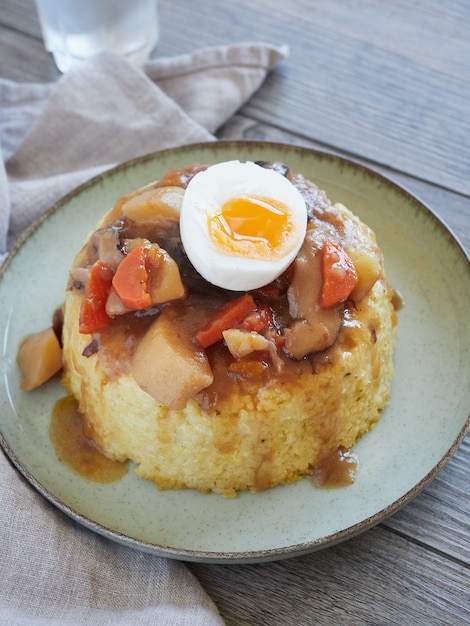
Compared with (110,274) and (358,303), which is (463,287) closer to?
(358,303)

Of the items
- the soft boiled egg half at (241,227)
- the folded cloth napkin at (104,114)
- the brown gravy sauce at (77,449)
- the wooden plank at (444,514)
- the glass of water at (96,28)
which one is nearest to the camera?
the soft boiled egg half at (241,227)

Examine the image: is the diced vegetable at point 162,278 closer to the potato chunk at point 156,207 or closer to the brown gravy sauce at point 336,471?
the potato chunk at point 156,207

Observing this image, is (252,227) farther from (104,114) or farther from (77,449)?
(104,114)

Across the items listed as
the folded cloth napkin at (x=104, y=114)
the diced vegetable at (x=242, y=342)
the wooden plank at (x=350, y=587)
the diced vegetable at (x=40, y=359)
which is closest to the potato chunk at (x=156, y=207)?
the diced vegetable at (x=242, y=342)

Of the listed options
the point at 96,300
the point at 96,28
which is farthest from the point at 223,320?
the point at 96,28

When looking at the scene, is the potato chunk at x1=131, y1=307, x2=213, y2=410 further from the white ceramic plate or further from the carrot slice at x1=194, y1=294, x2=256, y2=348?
the white ceramic plate

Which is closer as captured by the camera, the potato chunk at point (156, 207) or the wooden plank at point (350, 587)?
the wooden plank at point (350, 587)
